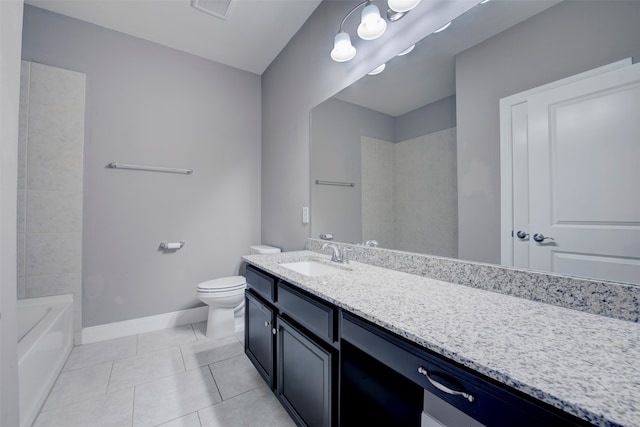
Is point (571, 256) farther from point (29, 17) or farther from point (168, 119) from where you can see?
point (29, 17)

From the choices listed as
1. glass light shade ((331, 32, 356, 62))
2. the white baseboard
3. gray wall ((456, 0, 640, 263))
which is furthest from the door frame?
the white baseboard

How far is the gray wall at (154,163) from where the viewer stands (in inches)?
84.0

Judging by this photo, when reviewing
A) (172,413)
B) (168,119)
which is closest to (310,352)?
(172,413)

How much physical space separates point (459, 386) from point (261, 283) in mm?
1126

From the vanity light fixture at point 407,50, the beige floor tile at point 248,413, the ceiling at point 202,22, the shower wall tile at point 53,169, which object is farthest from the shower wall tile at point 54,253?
the vanity light fixture at point 407,50

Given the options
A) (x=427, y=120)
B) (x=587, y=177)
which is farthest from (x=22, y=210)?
(x=587, y=177)

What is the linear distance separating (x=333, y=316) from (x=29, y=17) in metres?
3.07

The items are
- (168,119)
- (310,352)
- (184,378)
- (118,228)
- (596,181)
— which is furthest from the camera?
(168,119)

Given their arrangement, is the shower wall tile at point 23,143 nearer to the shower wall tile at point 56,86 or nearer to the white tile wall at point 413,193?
the shower wall tile at point 56,86

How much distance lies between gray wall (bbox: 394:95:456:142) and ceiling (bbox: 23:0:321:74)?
4.49 ft

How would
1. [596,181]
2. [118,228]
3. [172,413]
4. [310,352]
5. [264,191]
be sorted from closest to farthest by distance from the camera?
[596,181], [310,352], [172,413], [118,228], [264,191]

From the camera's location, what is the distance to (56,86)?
201cm

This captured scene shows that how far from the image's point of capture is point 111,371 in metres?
1.74

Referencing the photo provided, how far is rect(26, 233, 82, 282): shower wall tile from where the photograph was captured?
1935mm
